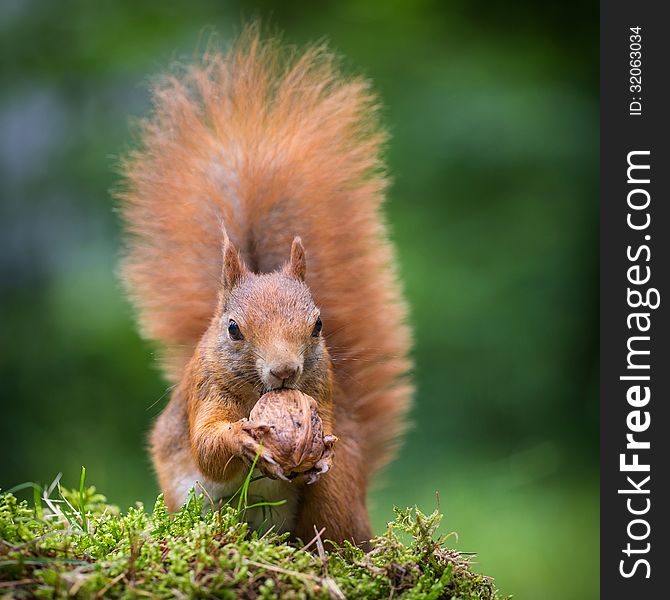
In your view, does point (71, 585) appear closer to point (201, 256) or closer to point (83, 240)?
point (201, 256)

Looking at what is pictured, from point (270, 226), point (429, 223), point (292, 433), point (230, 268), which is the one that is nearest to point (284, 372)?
point (292, 433)

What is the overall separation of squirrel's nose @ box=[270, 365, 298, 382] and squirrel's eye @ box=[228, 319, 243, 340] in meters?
0.19

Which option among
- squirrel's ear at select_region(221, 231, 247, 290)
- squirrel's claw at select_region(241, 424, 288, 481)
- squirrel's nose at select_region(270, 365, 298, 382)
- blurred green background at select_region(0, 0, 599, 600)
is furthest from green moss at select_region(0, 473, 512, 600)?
blurred green background at select_region(0, 0, 599, 600)

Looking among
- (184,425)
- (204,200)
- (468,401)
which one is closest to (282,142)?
(204,200)

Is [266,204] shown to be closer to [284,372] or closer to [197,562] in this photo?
[284,372]

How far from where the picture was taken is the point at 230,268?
210 cm

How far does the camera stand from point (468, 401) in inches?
186

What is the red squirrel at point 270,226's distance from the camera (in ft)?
7.64

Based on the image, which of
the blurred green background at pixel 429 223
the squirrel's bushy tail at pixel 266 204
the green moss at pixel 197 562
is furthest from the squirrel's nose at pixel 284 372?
the blurred green background at pixel 429 223

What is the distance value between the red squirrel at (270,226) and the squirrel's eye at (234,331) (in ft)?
0.48

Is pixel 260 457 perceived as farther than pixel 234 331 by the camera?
No

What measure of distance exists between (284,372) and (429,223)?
9.43 feet

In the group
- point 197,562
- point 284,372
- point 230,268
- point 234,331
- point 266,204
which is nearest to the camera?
point 197,562

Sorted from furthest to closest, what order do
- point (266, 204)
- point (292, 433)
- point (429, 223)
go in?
point (429, 223), point (266, 204), point (292, 433)
